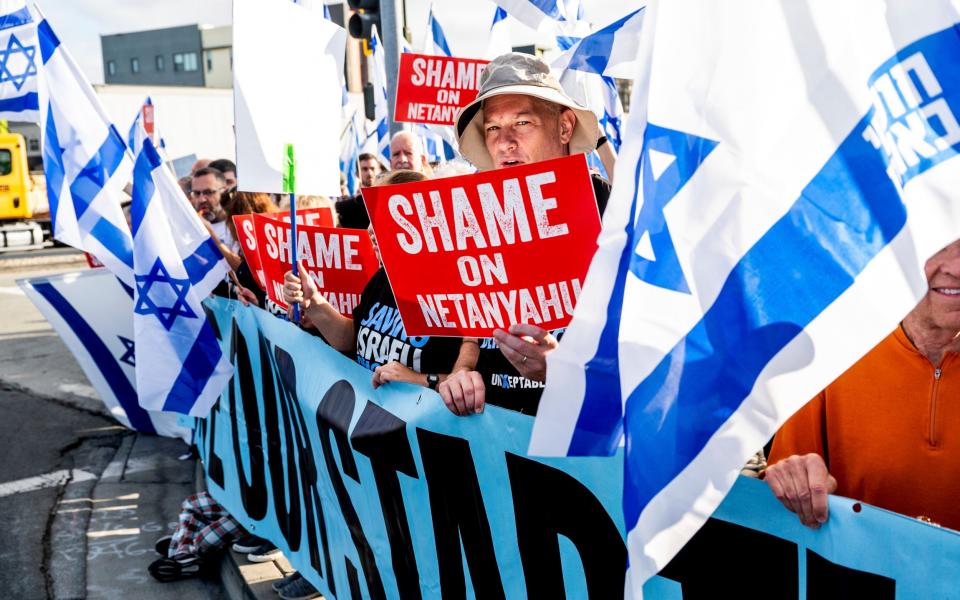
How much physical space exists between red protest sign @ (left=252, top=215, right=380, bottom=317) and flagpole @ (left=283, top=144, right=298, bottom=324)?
107mm

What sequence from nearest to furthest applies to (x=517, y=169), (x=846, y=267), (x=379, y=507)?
(x=846, y=267)
(x=517, y=169)
(x=379, y=507)

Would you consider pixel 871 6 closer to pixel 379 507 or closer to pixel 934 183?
pixel 934 183

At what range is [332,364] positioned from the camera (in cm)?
332

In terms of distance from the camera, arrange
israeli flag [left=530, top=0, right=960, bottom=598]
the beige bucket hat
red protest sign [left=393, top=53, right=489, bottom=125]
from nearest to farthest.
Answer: israeli flag [left=530, top=0, right=960, bottom=598] → the beige bucket hat → red protest sign [left=393, top=53, right=489, bottom=125]

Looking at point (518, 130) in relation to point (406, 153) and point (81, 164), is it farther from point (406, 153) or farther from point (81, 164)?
point (406, 153)

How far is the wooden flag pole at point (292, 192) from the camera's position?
12.4 ft

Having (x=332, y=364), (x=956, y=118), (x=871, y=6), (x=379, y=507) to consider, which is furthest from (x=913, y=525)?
(x=332, y=364)

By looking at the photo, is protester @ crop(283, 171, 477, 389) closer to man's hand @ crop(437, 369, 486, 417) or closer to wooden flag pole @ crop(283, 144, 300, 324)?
wooden flag pole @ crop(283, 144, 300, 324)

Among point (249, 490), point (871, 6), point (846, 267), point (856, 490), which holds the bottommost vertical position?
point (249, 490)

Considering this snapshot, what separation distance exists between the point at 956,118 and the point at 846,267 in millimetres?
302

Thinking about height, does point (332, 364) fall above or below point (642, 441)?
below

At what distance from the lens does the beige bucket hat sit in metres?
2.87

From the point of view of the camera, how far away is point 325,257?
402cm

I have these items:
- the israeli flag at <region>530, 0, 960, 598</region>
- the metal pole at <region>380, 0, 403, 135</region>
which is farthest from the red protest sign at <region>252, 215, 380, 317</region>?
the metal pole at <region>380, 0, 403, 135</region>
